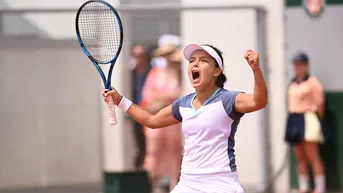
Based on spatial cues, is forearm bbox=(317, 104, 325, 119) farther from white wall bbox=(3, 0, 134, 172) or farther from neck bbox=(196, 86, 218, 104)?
neck bbox=(196, 86, 218, 104)

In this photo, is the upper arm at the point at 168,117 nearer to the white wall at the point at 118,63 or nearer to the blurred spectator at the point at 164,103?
the blurred spectator at the point at 164,103

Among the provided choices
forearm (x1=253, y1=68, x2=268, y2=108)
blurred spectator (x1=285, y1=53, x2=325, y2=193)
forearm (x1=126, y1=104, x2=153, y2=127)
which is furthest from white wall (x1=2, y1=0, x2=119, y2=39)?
forearm (x1=253, y1=68, x2=268, y2=108)

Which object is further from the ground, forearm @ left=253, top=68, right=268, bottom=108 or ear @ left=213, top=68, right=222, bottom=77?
ear @ left=213, top=68, right=222, bottom=77

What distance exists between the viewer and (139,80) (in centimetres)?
1070

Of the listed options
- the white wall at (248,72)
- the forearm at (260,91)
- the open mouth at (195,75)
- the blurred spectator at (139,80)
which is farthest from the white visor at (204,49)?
the blurred spectator at (139,80)

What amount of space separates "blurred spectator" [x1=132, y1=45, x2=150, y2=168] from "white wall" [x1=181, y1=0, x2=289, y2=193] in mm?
542

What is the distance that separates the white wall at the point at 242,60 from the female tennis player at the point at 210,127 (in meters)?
4.58

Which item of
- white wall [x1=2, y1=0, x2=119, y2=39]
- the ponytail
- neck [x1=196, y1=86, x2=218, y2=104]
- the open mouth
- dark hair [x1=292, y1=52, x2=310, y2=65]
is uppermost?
white wall [x1=2, y1=0, x2=119, y2=39]

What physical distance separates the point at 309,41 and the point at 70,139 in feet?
9.36

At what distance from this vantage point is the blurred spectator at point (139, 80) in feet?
34.6

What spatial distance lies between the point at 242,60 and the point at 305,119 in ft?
3.04

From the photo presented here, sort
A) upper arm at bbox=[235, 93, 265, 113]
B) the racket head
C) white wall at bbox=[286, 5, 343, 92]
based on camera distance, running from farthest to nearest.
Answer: white wall at bbox=[286, 5, 343, 92] < the racket head < upper arm at bbox=[235, 93, 265, 113]

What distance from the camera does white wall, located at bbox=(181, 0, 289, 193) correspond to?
10242 mm

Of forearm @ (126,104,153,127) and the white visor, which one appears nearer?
the white visor
